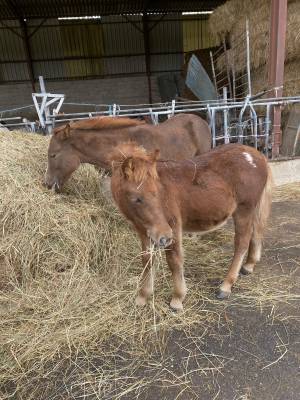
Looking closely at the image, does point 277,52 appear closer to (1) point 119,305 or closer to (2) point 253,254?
(2) point 253,254

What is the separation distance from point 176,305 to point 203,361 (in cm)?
61

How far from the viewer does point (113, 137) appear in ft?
13.1

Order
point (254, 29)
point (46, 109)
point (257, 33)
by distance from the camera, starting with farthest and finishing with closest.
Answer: point (254, 29)
point (257, 33)
point (46, 109)

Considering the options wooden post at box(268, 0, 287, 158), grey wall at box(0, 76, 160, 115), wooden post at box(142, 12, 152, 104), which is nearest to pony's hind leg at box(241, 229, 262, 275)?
wooden post at box(268, 0, 287, 158)

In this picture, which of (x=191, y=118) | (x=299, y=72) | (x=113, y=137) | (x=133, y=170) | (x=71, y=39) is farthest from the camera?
(x=71, y=39)

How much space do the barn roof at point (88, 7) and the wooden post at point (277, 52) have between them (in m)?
11.6

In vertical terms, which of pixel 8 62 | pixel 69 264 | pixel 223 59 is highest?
pixel 8 62

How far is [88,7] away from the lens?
52.5ft

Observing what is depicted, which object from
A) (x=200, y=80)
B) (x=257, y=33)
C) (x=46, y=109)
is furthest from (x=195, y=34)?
(x=46, y=109)

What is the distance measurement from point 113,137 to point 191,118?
1.52 metres

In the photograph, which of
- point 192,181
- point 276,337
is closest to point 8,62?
point 192,181

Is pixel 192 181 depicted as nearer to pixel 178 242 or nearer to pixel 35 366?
pixel 178 242

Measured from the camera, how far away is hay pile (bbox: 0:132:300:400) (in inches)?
92.0

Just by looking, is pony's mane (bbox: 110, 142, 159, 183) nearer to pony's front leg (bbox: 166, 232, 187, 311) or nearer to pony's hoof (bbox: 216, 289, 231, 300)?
pony's front leg (bbox: 166, 232, 187, 311)
